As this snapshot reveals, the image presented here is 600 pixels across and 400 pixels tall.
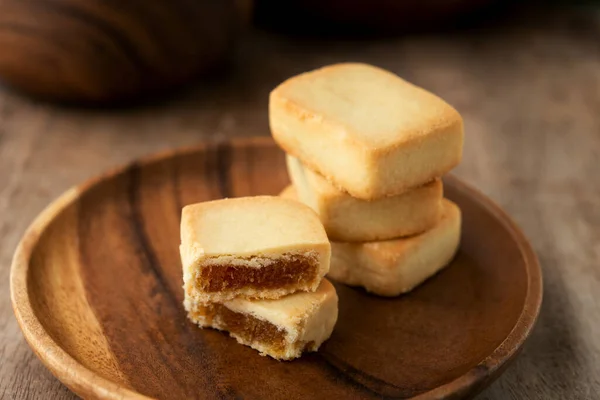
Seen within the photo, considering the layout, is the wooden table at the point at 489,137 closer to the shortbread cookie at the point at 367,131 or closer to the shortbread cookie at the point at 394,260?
the shortbread cookie at the point at 394,260

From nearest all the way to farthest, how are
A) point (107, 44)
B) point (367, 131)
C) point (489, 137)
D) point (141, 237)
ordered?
point (367, 131) < point (141, 237) < point (107, 44) < point (489, 137)

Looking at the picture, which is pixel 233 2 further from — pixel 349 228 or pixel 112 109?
pixel 349 228

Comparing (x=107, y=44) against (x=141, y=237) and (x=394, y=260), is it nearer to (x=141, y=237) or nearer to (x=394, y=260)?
(x=141, y=237)

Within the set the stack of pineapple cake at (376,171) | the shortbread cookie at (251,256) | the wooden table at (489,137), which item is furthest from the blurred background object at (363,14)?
the shortbread cookie at (251,256)

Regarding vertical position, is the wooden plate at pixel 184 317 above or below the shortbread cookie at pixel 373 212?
below

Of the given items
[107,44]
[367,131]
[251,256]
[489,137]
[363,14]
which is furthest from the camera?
[363,14]

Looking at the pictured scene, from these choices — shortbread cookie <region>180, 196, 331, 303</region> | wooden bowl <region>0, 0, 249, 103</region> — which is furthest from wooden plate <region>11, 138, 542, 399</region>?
wooden bowl <region>0, 0, 249, 103</region>

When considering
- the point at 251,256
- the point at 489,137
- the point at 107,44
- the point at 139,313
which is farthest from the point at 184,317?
the point at 489,137

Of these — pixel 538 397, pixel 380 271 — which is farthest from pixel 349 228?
pixel 538 397
